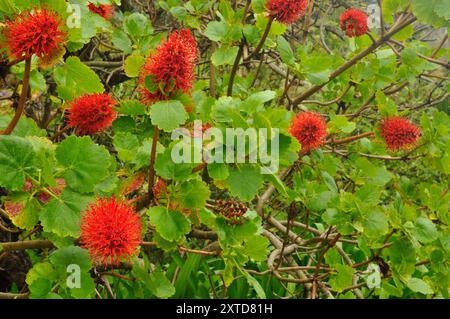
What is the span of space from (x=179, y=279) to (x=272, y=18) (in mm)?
1064

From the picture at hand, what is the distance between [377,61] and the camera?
1.64 meters

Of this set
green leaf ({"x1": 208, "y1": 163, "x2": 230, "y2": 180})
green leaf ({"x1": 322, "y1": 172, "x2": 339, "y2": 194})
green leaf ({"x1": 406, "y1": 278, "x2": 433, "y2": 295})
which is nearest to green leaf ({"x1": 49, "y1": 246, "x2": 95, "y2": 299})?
green leaf ({"x1": 208, "y1": 163, "x2": 230, "y2": 180})

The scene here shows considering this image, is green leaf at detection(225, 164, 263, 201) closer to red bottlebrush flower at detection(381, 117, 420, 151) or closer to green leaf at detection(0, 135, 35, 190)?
green leaf at detection(0, 135, 35, 190)

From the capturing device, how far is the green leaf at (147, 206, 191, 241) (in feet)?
2.94

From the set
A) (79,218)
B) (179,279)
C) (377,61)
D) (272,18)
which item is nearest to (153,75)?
(79,218)

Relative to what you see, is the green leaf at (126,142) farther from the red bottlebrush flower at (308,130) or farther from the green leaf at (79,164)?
the red bottlebrush flower at (308,130)

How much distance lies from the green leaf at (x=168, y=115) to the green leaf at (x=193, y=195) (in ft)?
0.54

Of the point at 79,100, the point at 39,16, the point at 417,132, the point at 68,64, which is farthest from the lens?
the point at 417,132

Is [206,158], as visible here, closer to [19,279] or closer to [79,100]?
[79,100]

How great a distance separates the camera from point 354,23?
166 centimetres

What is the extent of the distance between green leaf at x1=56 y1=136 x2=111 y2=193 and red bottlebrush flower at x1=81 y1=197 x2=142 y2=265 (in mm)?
48

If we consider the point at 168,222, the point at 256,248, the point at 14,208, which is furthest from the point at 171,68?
the point at 256,248

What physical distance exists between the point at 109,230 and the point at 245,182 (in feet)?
0.82

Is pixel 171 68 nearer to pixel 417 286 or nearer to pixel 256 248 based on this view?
pixel 256 248
